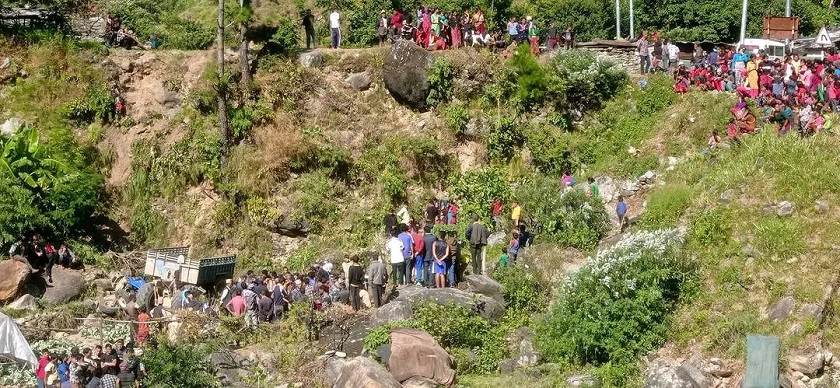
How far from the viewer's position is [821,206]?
18656 millimetres

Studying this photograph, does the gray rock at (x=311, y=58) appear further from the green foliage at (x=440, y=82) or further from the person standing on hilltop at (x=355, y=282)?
the person standing on hilltop at (x=355, y=282)

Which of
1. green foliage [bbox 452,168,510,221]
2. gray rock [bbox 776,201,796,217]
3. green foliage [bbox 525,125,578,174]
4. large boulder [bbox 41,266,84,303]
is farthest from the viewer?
green foliage [bbox 525,125,578,174]

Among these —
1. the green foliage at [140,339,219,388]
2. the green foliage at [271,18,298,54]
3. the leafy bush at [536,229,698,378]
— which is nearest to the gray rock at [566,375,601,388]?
the leafy bush at [536,229,698,378]

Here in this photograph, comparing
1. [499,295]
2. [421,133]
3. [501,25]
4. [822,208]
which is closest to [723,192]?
[822,208]

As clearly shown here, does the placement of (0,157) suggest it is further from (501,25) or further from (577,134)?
(501,25)

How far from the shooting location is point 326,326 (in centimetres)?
1811

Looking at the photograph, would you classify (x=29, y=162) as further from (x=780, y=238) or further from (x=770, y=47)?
(x=770, y=47)

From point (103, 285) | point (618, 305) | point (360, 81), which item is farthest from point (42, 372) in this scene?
point (360, 81)

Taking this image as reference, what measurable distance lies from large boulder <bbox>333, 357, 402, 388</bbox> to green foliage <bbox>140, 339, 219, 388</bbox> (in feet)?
6.48

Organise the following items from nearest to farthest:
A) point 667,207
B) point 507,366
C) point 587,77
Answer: point 507,366
point 667,207
point 587,77

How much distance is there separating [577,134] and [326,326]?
28.9 ft

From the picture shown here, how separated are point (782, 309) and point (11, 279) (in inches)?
526

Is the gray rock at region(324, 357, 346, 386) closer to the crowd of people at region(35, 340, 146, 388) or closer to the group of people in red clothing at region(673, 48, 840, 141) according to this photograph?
the crowd of people at region(35, 340, 146, 388)

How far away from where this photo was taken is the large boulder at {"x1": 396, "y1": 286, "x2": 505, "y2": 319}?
18172 mm
